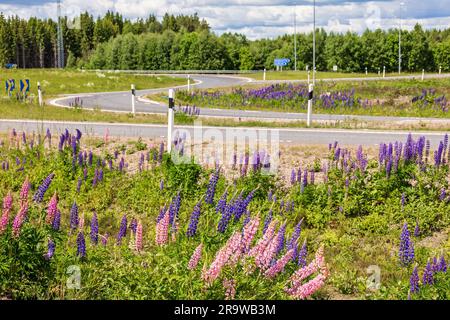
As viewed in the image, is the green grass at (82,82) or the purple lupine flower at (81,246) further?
the green grass at (82,82)

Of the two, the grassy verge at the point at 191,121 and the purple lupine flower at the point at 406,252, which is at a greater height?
the grassy verge at the point at 191,121

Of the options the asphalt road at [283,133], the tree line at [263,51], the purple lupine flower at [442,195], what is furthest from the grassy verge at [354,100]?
the tree line at [263,51]

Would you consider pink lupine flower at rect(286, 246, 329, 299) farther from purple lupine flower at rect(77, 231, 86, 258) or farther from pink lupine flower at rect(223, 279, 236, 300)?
purple lupine flower at rect(77, 231, 86, 258)

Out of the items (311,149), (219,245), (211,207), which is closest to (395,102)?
(311,149)

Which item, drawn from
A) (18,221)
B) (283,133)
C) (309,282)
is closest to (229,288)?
(309,282)

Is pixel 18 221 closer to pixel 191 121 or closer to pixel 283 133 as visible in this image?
pixel 283 133

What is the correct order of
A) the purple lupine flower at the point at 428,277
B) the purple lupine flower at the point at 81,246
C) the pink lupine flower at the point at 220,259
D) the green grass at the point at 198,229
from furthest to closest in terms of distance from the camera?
the purple lupine flower at the point at 81,246 < the purple lupine flower at the point at 428,277 < the green grass at the point at 198,229 < the pink lupine flower at the point at 220,259

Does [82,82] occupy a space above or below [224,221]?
above

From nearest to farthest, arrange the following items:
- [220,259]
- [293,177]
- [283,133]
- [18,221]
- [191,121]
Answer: [220,259] → [18,221] → [293,177] → [283,133] → [191,121]

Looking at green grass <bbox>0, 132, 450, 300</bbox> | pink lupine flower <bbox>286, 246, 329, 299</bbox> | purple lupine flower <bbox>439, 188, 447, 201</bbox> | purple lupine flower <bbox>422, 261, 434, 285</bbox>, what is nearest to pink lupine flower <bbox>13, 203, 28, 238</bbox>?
green grass <bbox>0, 132, 450, 300</bbox>

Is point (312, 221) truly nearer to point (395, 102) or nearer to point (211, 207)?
point (211, 207)

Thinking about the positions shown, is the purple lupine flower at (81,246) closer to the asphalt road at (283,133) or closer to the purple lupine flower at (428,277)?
the purple lupine flower at (428,277)

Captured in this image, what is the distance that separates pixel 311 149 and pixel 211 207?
14.9 feet

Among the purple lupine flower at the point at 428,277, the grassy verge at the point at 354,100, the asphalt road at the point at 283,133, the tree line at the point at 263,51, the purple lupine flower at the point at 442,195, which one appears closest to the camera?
the purple lupine flower at the point at 428,277
